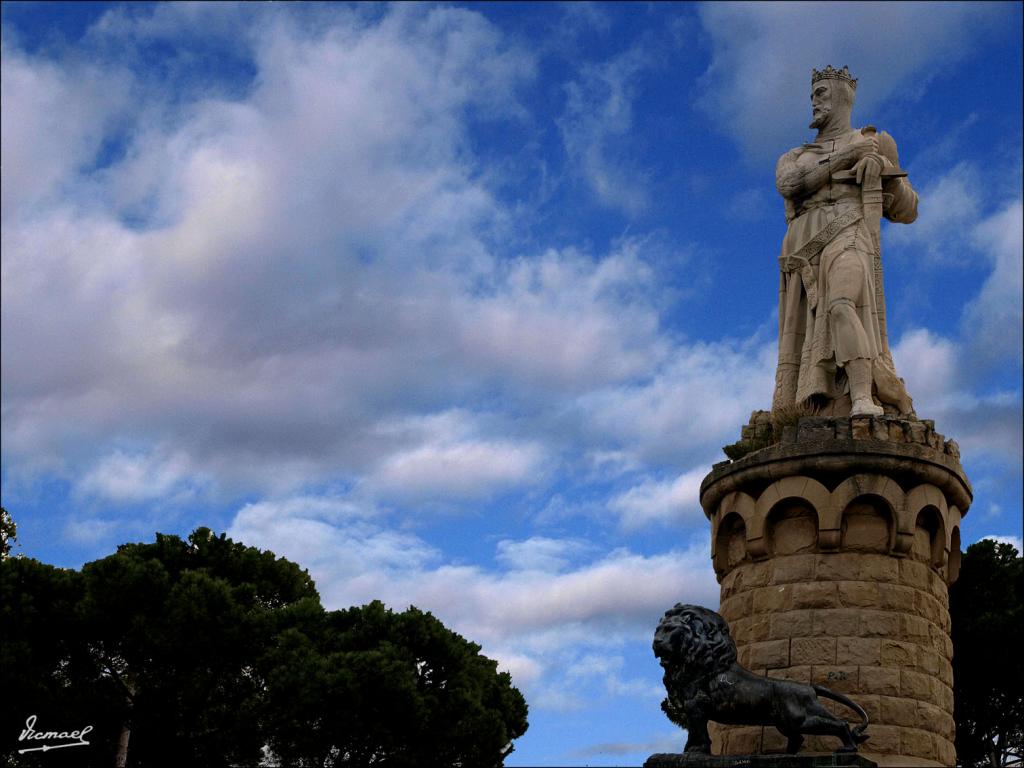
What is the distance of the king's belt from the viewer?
1408 centimetres

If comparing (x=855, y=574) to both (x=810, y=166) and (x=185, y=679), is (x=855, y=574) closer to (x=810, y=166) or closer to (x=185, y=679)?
(x=810, y=166)

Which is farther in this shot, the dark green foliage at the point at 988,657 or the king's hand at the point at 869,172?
the dark green foliage at the point at 988,657

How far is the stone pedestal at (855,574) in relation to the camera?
445 inches

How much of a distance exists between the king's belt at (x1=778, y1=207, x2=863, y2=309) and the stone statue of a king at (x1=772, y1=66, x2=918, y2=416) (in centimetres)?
1

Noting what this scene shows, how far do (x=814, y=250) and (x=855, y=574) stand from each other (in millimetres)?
4524

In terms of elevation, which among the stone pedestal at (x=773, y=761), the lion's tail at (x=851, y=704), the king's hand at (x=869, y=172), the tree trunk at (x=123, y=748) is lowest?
the stone pedestal at (x=773, y=761)

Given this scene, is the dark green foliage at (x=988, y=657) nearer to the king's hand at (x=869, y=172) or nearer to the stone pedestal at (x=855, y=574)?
the stone pedestal at (x=855, y=574)

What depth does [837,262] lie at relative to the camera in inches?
543

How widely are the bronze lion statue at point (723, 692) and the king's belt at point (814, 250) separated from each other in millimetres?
5100

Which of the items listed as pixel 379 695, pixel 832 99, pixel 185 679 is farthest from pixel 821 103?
pixel 185 679

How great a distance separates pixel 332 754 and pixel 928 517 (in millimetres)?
19127

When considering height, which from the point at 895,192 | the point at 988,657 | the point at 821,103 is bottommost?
the point at 988,657

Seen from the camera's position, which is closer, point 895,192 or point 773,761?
point 773,761

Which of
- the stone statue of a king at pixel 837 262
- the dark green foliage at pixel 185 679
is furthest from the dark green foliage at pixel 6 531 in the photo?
the stone statue of a king at pixel 837 262
